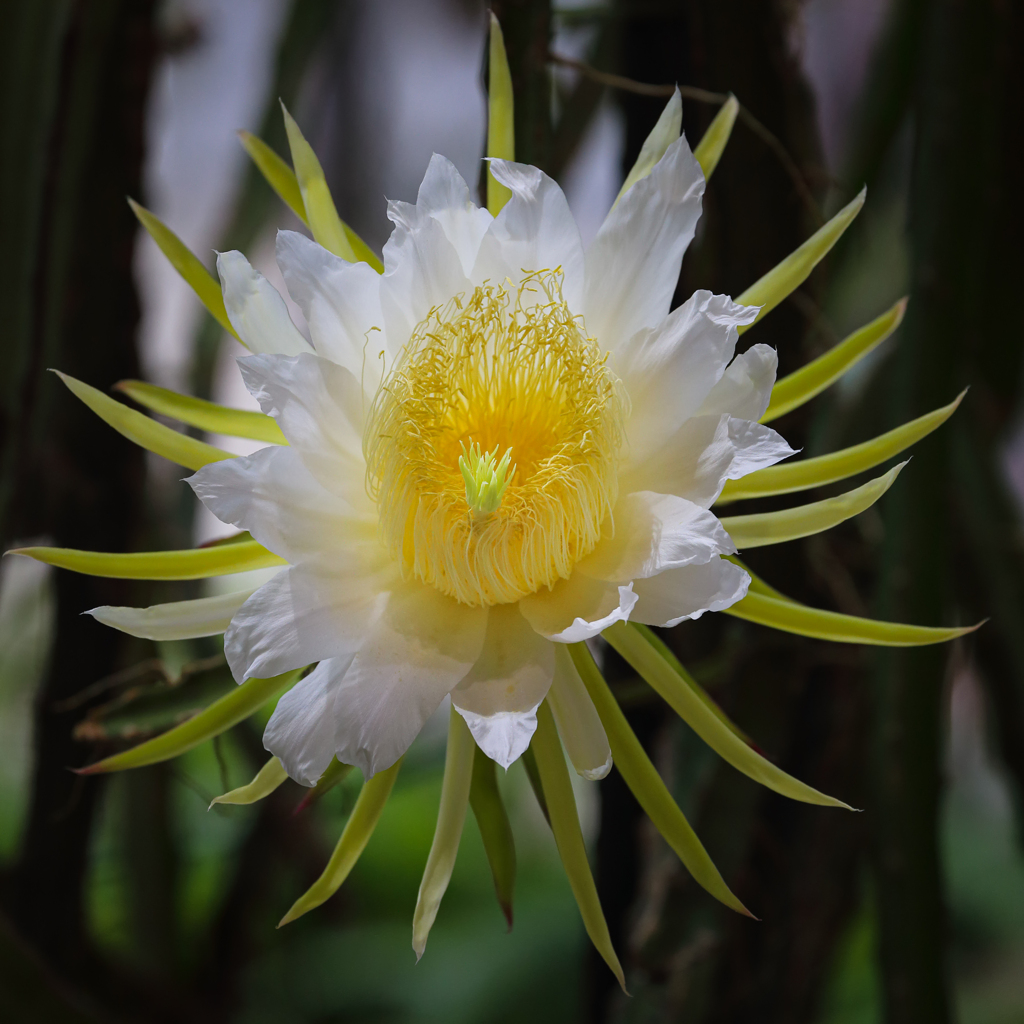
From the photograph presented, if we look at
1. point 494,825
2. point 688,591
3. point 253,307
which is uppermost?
point 253,307

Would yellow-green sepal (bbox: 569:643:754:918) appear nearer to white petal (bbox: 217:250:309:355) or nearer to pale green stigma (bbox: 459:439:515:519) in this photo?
pale green stigma (bbox: 459:439:515:519)

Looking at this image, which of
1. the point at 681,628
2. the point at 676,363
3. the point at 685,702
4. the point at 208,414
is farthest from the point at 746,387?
the point at 681,628

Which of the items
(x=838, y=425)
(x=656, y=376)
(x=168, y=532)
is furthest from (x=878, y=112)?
(x=168, y=532)

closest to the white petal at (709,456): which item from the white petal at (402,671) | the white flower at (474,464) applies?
the white flower at (474,464)

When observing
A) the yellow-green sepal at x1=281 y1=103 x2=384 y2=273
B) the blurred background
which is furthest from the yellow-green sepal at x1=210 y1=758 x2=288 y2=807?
the yellow-green sepal at x1=281 y1=103 x2=384 y2=273

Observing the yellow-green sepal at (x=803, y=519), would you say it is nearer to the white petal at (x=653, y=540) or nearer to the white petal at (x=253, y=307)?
the white petal at (x=653, y=540)

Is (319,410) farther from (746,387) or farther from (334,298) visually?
(746,387)
